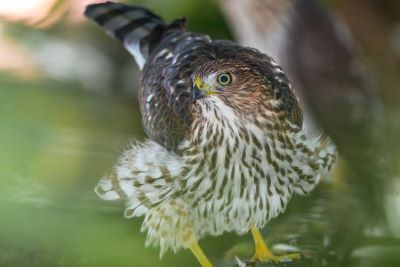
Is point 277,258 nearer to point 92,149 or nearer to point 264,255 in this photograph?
point 264,255

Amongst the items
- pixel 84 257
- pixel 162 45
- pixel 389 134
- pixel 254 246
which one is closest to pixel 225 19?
pixel 389 134

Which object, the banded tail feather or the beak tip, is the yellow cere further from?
the banded tail feather

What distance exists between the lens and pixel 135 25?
3092mm

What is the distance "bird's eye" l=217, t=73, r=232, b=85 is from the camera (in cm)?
214

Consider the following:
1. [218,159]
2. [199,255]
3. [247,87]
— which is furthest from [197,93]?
[199,255]

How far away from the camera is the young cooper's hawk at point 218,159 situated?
2344 mm

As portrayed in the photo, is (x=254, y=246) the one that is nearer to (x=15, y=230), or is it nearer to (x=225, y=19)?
(x=15, y=230)

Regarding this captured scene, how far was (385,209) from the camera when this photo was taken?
2.75 meters

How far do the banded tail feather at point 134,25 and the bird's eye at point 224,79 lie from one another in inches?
35.1

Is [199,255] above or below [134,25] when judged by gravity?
below

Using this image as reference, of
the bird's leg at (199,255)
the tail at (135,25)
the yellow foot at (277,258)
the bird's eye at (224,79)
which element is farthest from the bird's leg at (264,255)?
the tail at (135,25)

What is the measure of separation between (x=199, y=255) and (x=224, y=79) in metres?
0.57

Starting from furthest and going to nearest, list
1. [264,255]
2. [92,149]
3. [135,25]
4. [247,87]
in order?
[92,149] < [135,25] < [264,255] < [247,87]

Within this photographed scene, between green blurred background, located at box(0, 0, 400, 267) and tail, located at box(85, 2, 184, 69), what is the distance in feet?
0.56
